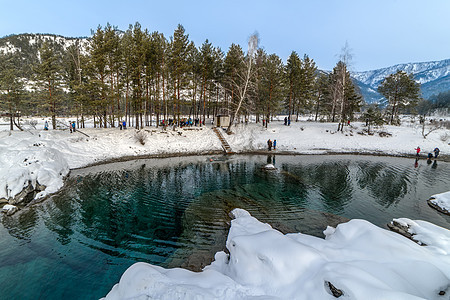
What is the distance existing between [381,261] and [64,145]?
3065 centimetres

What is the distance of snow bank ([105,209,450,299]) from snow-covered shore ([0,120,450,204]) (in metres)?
15.5

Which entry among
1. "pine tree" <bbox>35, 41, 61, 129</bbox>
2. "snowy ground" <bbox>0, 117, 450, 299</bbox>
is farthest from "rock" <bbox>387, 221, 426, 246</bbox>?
"pine tree" <bbox>35, 41, 61, 129</bbox>

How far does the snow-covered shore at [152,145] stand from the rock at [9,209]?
1390 mm

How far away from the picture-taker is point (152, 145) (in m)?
29.4

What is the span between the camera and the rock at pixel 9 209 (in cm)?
1255

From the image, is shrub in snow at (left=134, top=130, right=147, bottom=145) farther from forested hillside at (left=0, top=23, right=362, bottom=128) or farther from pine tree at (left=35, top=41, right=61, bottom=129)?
pine tree at (left=35, top=41, right=61, bottom=129)

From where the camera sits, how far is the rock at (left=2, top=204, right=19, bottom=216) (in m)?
12.6

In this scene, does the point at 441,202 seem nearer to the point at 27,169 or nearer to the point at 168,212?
the point at 168,212

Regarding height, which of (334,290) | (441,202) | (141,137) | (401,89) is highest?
(401,89)

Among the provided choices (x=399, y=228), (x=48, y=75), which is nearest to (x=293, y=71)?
(x=399, y=228)

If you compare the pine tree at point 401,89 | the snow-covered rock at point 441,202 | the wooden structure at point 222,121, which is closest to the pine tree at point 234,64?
the wooden structure at point 222,121

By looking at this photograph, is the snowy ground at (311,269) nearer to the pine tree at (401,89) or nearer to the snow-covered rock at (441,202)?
the snow-covered rock at (441,202)

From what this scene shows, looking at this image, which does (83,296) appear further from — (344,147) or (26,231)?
(344,147)

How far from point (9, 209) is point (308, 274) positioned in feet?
58.3
